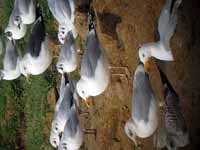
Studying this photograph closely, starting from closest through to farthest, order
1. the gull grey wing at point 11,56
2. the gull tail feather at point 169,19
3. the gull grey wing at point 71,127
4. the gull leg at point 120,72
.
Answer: the gull tail feather at point 169,19 < the gull grey wing at point 71,127 < the gull grey wing at point 11,56 < the gull leg at point 120,72

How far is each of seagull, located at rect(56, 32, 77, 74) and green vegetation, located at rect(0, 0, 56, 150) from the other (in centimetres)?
85

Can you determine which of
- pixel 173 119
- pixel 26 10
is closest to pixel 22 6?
pixel 26 10

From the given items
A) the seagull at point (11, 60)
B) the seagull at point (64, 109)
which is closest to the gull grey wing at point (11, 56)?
the seagull at point (11, 60)

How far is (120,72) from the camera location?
2094 mm

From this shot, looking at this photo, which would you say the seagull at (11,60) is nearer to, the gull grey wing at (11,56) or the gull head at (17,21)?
the gull grey wing at (11,56)

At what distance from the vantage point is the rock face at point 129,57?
Result: 1856 millimetres

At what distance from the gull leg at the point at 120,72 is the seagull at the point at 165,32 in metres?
0.61

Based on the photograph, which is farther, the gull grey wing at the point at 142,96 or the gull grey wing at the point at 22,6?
the gull grey wing at the point at 22,6

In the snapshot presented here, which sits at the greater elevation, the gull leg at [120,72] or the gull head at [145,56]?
the gull head at [145,56]

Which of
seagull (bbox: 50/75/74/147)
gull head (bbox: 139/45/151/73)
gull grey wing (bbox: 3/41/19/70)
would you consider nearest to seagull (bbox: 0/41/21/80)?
gull grey wing (bbox: 3/41/19/70)

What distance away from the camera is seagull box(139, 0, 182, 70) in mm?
1369

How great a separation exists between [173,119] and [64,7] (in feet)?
1.76

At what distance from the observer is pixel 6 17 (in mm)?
2693

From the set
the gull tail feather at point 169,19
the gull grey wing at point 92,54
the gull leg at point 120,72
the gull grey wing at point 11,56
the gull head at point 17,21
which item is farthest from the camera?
the gull leg at point 120,72
